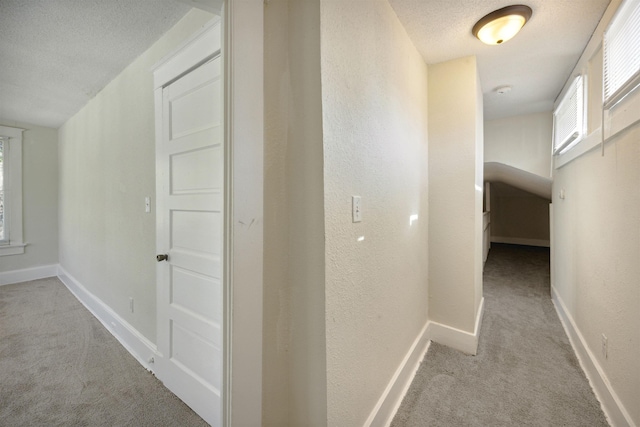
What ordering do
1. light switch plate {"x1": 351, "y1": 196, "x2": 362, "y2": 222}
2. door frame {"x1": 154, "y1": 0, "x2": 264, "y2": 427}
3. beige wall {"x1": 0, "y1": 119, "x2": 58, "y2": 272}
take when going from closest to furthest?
1. door frame {"x1": 154, "y1": 0, "x2": 264, "y2": 427}
2. light switch plate {"x1": 351, "y1": 196, "x2": 362, "y2": 222}
3. beige wall {"x1": 0, "y1": 119, "x2": 58, "y2": 272}

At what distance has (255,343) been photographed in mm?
1009

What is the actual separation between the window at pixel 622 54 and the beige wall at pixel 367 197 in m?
1.06

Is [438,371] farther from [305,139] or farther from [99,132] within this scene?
[99,132]

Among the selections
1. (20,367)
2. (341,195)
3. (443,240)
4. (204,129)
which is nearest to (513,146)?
(443,240)

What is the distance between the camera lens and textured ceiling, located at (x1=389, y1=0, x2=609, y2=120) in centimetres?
154

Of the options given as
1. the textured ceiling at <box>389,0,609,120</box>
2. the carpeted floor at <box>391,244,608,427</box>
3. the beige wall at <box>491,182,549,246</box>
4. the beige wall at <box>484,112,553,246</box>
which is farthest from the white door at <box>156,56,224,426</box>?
the beige wall at <box>491,182,549,246</box>

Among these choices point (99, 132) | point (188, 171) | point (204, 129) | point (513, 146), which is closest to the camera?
point (204, 129)

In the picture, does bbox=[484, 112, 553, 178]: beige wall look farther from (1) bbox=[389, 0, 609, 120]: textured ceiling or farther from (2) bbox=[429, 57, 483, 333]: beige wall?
(2) bbox=[429, 57, 483, 333]: beige wall

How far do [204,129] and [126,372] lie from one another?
1.90 meters

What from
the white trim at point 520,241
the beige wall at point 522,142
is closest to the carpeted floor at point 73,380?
the beige wall at point 522,142

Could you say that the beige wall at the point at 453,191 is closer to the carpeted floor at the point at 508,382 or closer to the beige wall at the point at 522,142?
the carpeted floor at the point at 508,382

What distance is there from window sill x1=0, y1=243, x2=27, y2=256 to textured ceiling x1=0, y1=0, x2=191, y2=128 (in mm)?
2321

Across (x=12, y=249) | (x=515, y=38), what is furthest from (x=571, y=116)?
(x=12, y=249)

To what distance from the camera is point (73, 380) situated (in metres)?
1.82
